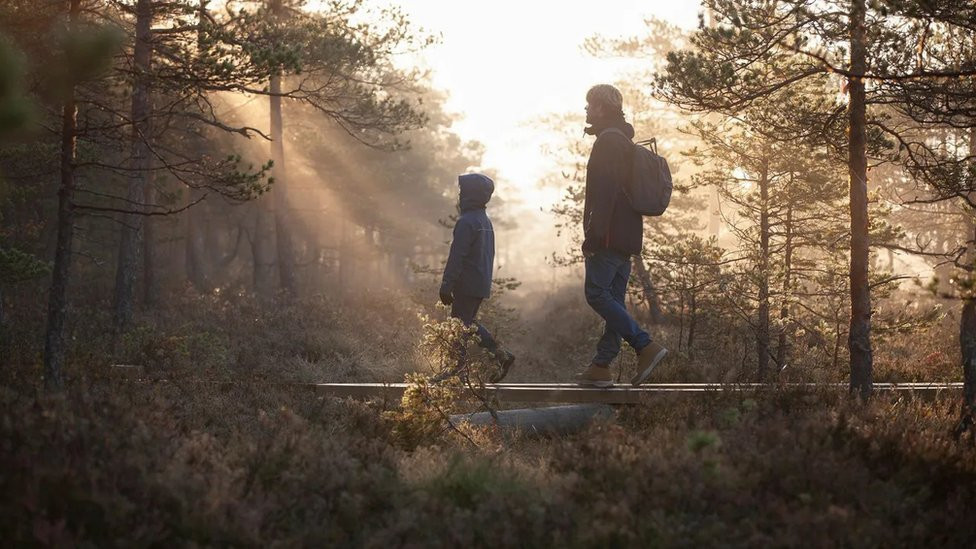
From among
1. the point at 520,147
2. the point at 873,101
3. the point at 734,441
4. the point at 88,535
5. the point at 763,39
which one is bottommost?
the point at 88,535

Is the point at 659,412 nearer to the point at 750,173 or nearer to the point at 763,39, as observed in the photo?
the point at 763,39

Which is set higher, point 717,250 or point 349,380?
point 717,250

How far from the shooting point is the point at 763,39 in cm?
755

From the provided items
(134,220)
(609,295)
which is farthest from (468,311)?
(134,220)

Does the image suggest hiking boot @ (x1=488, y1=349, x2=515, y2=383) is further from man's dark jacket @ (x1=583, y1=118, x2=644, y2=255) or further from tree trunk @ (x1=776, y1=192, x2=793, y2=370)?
tree trunk @ (x1=776, y1=192, x2=793, y2=370)

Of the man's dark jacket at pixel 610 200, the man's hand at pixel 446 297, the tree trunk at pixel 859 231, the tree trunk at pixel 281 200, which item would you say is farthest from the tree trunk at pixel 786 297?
the tree trunk at pixel 281 200

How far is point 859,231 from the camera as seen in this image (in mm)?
7516

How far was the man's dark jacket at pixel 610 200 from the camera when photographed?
7137 mm

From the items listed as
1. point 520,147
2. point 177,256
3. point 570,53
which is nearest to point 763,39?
point 570,53

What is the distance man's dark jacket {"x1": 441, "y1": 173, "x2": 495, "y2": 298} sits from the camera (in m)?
8.49

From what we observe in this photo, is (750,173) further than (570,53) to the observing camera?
No

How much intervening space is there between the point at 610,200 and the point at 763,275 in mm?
4106

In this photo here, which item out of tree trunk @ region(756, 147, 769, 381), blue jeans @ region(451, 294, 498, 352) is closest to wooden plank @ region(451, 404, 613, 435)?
blue jeans @ region(451, 294, 498, 352)

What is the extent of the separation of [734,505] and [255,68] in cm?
626
